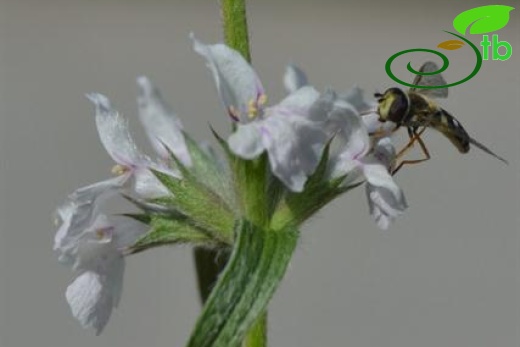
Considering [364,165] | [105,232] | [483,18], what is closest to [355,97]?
[364,165]

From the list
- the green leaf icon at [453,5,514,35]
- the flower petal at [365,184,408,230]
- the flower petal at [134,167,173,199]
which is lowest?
the green leaf icon at [453,5,514,35]

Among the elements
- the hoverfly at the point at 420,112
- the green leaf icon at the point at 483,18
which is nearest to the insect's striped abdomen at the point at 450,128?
the hoverfly at the point at 420,112

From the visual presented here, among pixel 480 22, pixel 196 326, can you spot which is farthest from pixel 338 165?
pixel 480 22

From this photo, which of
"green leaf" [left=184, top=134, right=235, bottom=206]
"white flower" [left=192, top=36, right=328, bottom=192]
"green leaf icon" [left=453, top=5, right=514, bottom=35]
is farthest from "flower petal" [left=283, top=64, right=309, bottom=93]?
"green leaf icon" [left=453, top=5, right=514, bottom=35]

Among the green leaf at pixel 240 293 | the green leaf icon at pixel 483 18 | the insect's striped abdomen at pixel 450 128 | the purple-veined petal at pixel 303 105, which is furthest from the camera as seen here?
the green leaf icon at pixel 483 18

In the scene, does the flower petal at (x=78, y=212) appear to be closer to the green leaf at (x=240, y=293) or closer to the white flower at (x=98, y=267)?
the white flower at (x=98, y=267)

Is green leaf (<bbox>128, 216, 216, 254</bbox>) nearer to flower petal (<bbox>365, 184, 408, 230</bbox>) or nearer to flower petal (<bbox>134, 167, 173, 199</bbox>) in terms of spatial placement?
flower petal (<bbox>134, 167, 173, 199</bbox>)
